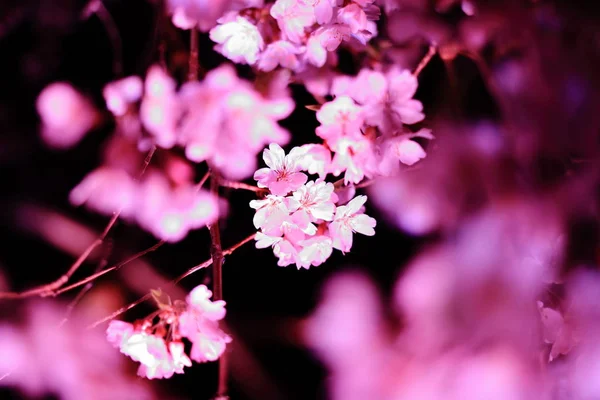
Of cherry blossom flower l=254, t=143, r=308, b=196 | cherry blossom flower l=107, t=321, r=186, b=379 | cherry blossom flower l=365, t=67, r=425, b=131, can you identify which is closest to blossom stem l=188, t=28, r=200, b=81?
cherry blossom flower l=254, t=143, r=308, b=196

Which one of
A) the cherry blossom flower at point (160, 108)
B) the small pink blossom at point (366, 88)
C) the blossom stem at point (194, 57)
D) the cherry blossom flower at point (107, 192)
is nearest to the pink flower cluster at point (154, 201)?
the cherry blossom flower at point (107, 192)

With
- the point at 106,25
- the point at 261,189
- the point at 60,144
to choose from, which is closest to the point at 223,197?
the point at 261,189

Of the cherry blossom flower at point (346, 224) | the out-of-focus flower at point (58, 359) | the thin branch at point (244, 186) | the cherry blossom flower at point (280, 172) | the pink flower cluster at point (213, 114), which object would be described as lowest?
the out-of-focus flower at point (58, 359)

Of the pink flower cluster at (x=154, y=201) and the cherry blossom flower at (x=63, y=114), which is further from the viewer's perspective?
the cherry blossom flower at (x=63, y=114)

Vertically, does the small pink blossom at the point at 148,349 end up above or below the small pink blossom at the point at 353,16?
below

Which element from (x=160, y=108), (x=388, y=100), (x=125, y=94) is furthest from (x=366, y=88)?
(x=125, y=94)

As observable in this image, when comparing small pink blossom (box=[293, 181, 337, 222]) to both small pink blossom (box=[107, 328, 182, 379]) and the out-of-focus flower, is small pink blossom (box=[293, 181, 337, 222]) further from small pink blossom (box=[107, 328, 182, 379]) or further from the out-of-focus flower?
the out-of-focus flower

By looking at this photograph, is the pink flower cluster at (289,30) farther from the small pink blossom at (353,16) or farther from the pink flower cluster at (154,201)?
the pink flower cluster at (154,201)
